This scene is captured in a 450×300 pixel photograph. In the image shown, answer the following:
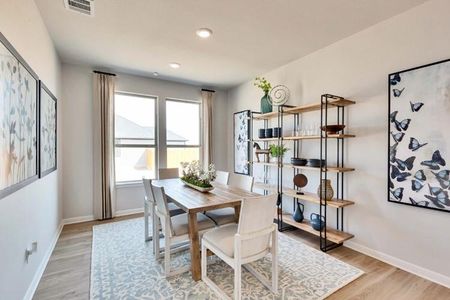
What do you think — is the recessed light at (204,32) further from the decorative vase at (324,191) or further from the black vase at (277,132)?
the decorative vase at (324,191)

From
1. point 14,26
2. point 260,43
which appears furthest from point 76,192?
point 260,43

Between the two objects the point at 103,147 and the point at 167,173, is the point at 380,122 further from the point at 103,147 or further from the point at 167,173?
the point at 103,147

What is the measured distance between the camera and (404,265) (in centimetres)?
234

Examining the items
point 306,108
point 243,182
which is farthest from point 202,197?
point 306,108

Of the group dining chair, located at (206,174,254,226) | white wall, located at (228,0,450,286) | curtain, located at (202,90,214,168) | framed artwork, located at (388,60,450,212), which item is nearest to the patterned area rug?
dining chair, located at (206,174,254,226)

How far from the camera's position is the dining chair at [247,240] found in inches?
68.4

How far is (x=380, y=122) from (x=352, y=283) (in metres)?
1.72

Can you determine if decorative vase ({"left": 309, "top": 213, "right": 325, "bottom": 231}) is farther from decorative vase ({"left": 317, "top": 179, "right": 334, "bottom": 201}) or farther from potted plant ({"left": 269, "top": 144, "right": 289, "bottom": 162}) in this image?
potted plant ({"left": 269, "top": 144, "right": 289, "bottom": 162})

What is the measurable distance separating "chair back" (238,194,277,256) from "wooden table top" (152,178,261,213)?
426 millimetres

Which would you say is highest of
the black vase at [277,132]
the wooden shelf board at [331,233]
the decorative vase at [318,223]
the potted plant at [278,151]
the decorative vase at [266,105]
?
the decorative vase at [266,105]

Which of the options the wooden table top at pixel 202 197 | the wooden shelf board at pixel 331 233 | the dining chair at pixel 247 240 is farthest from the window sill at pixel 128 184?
the wooden shelf board at pixel 331 233

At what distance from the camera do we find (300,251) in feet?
8.98

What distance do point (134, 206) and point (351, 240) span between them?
369 cm

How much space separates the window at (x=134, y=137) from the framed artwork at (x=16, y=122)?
2.20m
